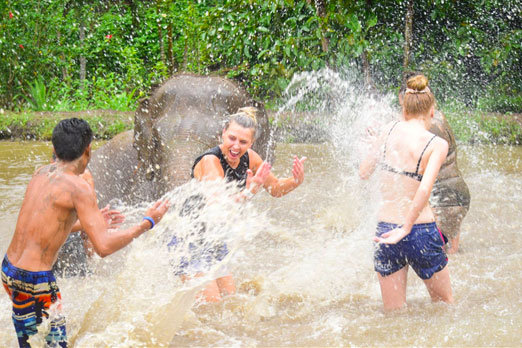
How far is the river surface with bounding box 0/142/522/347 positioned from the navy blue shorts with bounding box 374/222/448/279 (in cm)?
25

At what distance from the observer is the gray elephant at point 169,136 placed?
14.8 feet

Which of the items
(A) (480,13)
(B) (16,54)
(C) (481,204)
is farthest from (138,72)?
(C) (481,204)

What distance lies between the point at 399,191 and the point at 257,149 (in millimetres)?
A: 1626

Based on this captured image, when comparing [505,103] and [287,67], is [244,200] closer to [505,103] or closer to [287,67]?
[287,67]

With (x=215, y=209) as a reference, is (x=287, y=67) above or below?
above

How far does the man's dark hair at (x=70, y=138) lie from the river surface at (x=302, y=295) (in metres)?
0.90

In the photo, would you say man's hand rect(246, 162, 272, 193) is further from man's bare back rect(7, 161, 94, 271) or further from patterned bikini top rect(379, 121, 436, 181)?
man's bare back rect(7, 161, 94, 271)


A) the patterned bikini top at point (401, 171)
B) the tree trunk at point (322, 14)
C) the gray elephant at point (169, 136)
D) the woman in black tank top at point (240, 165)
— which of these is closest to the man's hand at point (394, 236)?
the patterned bikini top at point (401, 171)

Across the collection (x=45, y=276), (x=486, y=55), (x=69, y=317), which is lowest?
(x=69, y=317)

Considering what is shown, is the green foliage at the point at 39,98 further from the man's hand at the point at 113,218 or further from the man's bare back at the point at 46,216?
the man's bare back at the point at 46,216

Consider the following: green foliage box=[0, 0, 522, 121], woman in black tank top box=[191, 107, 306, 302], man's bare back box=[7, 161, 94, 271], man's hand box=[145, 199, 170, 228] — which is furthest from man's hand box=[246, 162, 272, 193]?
green foliage box=[0, 0, 522, 121]

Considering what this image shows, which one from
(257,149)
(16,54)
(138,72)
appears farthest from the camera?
(138,72)

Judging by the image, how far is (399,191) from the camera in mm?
3309

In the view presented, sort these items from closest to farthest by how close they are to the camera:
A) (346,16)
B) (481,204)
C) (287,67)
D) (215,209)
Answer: (215,209)
(481,204)
(346,16)
(287,67)
